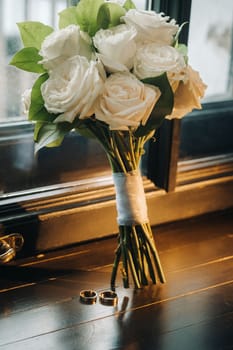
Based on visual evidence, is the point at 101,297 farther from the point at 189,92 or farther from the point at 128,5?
the point at 128,5

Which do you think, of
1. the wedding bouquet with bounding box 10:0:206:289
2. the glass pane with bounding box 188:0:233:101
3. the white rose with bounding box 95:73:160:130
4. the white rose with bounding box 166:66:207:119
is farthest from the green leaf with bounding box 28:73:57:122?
the glass pane with bounding box 188:0:233:101

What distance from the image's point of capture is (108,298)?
1.39m

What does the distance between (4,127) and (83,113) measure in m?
0.40

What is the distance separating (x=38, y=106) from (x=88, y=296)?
1.27 feet

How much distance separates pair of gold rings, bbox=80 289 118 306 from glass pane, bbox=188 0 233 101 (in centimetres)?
64

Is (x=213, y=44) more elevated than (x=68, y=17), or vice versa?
(x=68, y=17)

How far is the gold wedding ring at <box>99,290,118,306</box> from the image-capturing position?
138 cm

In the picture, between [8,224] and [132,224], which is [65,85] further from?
[8,224]

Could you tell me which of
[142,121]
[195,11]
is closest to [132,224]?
[142,121]

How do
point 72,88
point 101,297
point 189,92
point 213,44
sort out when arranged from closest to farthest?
point 72,88 → point 189,92 → point 101,297 → point 213,44

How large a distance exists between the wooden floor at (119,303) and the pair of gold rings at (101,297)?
1cm

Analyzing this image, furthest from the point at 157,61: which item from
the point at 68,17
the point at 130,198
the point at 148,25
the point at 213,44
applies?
the point at 213,44

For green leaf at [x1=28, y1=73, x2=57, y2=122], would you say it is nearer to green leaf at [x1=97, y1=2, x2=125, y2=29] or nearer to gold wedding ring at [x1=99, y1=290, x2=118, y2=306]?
green leaf at [x1=97, y1=2, x2=125, y2=29]

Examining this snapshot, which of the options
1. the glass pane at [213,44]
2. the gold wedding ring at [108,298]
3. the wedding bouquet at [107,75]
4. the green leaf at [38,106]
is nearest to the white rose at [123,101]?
the wedding bouquet at [107,75]
